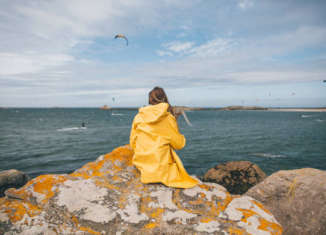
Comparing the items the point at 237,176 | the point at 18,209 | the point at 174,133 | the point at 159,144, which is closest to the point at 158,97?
the point at 174,133

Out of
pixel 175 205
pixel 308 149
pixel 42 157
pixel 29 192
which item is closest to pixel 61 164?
pixel 42 157

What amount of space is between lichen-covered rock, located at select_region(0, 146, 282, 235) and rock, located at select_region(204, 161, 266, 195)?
237 inches

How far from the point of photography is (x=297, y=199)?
168 inches

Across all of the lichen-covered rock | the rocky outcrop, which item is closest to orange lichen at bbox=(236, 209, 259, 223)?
the lichen-covered rock

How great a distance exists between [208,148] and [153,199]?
62.4ft

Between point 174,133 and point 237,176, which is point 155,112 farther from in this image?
point 237,176

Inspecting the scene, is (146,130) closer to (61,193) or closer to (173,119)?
(173,119)

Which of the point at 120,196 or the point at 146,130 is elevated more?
the point at 146,130

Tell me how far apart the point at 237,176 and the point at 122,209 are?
7.69 metres

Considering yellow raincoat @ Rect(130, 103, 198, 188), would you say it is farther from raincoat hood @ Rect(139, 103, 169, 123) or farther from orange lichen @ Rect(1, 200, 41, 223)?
orange lichen @ Rect(1, 200, 41, 223)

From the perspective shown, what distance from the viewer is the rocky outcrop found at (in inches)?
156

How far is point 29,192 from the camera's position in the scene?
9.85ft

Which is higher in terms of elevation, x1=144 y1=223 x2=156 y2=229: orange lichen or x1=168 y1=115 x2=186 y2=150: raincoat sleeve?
x1=168 y1=115 x2=186 y2=150: raincoat sleeve

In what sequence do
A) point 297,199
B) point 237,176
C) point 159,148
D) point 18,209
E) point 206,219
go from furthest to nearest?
point 237,176 → point 297,199 → point 159,148 → point 206,219 → point 18,209
